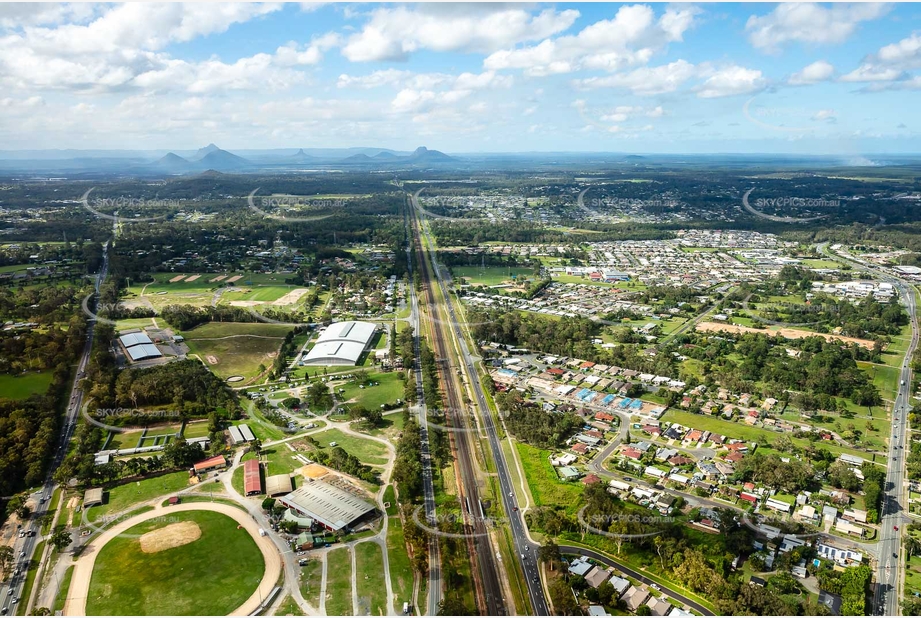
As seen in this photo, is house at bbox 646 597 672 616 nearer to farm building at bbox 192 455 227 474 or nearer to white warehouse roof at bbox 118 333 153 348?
farm building at bbox 192 455 227 474

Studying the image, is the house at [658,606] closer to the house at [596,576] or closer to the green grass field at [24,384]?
the house at [596,576]

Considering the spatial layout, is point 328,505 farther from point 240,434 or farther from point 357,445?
point 240,434

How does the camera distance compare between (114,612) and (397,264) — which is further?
(397,264)

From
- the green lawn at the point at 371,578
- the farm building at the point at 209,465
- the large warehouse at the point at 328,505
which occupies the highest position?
the large warehouse at the point at 328,505

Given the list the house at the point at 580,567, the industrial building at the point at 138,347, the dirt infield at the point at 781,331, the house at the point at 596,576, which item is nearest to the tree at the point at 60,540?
the house at the point at 580,567

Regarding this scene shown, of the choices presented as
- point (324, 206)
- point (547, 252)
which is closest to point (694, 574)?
point (547, 252)

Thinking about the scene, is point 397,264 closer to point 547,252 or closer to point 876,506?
point 547,252

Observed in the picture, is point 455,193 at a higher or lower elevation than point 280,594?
higher
